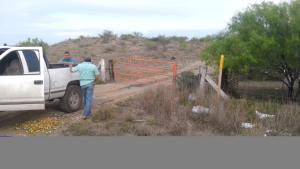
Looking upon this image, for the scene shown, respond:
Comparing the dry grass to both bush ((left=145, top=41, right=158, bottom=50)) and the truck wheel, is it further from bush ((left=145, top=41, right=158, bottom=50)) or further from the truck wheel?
bush ((left=145, top=41, right=158, bottom=50))

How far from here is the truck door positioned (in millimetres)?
12140

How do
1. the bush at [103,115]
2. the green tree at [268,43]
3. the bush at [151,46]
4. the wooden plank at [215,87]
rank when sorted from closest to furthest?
the bush at [103,115] < the wooden plank at [215,87] < the green tree at [268,43] < the bush at [151,46]

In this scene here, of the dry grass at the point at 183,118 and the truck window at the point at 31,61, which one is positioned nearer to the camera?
the dry grass at the point at 183,118

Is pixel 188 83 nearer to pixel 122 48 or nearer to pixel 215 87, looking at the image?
pixel 215 87

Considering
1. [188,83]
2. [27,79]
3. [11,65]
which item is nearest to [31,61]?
[11,65]

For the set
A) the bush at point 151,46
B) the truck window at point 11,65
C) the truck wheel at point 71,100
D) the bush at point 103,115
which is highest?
the truck window at point 11,65

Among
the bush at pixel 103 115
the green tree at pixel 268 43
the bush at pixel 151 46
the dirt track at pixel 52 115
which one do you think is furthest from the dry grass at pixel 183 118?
the bush at pixel 151 46

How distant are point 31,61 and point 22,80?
66 cm

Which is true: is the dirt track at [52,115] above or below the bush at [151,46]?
below

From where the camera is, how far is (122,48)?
43.2 meters

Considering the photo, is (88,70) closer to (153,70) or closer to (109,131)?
(109,131)

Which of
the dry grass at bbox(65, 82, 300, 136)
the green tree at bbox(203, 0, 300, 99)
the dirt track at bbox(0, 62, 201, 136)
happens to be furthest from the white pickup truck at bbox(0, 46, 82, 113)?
the green tree at bbox(203, 0, 300, 99)

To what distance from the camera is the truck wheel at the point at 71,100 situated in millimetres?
13984

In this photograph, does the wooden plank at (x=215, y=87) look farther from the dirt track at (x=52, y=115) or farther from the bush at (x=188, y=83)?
the dirt track at (x=52, y=115)
